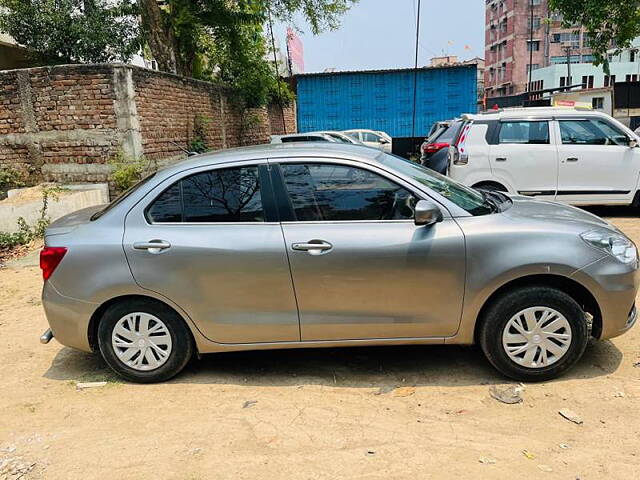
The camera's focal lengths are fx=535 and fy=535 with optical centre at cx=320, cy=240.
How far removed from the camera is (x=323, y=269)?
347 centimetres

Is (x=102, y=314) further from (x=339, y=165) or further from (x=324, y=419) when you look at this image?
(x=339, y=165)

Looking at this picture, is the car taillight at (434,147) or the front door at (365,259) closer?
the front door at (365,259)

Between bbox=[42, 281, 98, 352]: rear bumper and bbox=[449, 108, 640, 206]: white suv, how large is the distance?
20.1 feet

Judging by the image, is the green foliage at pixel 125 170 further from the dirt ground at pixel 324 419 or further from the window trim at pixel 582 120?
the window trim at pixel 582 120

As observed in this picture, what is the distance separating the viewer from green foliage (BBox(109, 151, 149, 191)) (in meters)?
9.49

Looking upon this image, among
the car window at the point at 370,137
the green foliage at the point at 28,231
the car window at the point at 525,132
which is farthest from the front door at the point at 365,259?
the car window at the point at 370,137

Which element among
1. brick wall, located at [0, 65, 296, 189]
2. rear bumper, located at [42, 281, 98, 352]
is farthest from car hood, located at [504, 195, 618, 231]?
brick wall, located at [0, 65, 296, 189]

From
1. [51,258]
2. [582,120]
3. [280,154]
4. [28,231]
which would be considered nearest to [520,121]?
[582,120]

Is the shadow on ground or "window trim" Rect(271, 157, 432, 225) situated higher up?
"window trim" Rect(271, 157, 432, 225)

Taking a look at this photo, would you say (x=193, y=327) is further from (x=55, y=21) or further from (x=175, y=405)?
(x=55, y=21)

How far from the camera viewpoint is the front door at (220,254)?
3.52 metres

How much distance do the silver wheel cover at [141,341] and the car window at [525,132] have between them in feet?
21.0

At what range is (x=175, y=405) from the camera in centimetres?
353

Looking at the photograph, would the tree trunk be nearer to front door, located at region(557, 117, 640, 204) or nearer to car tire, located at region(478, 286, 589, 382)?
front door, located at region(557, 117, 640, 204)
